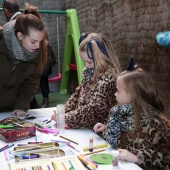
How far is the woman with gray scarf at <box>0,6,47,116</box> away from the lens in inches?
62.6

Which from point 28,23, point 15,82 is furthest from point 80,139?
point 28,23

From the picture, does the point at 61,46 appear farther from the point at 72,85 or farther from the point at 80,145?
the point at 80,145

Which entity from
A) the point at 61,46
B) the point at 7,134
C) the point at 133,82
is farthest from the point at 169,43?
the point at 61,46

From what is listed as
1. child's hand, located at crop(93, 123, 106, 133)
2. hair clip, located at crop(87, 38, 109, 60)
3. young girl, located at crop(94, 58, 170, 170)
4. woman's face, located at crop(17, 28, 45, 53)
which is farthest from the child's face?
woman's face, located at crop(17, 28, 45, 53)

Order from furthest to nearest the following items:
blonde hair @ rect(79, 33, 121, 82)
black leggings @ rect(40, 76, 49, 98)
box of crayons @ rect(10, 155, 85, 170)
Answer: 1. black leggings @ rect(40, 76, 49, 98)
2. blonde hair @ rect(79, 33, 121, 82)
3. box of crayons @ rect(10, 155, 85, 170)

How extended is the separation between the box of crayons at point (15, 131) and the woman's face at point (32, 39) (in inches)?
18.0

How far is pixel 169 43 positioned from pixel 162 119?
2.78 ft

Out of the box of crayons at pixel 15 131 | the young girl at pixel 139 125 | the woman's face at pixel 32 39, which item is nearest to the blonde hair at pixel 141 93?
the young girl at pixel 139 125

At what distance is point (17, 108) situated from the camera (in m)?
1.69

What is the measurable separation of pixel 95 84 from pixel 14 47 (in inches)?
19.8

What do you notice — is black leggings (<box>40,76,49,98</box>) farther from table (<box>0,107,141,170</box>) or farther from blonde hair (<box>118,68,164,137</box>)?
blonde hair (<box>118,68,164,137</box>)

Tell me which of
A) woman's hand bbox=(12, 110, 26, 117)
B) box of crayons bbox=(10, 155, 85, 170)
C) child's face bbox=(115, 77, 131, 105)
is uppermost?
child's face bbox=(115, 77, 131, 105)

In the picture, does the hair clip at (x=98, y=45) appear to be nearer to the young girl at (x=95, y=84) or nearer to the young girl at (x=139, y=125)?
the young girl at (x=95, y=84)

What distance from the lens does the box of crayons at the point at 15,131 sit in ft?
4.02
